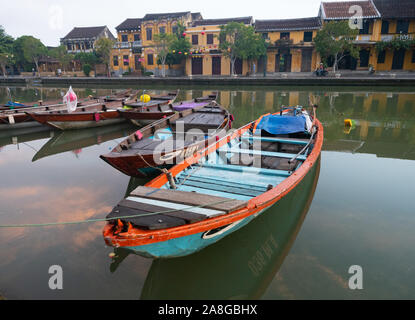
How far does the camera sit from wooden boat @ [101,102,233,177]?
5480 millimetres

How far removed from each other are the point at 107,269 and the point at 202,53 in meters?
34.0

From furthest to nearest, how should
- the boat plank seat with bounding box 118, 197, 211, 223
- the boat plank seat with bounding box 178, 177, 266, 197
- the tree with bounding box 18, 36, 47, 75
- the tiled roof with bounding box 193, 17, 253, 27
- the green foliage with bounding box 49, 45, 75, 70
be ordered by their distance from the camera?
the green foliage with bounding box 49, 45, 75, 70, the tree with bounding box 18, 36, 47, 75, the tiled roof with bounding box 193, 17, 253, 27, the boat plank seat with bounding box 178, 177, 266, 197, the boat plank seat with bounding box 118, 197, 211, 223

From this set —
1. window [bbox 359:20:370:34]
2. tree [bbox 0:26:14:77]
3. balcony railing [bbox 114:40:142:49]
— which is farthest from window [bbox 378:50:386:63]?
tree [bbox 0:26:14:77]

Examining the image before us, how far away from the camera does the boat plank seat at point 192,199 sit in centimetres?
335

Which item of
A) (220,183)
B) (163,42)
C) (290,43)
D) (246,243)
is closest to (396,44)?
(290,43)

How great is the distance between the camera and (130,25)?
126ft

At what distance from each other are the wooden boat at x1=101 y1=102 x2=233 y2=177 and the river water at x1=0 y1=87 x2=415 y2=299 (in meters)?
0.77

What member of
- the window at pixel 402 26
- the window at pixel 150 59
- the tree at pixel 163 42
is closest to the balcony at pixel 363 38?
the window at pixel 402 26

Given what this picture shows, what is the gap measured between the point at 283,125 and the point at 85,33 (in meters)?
45.1

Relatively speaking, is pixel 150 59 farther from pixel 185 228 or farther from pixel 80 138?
pixel 185 228

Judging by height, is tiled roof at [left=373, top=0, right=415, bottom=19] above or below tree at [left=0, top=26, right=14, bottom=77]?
above

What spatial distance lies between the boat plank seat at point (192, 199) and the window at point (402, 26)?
34425mm

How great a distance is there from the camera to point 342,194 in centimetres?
558

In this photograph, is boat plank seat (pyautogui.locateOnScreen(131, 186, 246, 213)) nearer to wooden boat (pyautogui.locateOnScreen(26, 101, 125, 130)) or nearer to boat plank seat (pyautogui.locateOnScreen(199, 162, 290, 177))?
boat plank seat (pyautogui.locateOnScreen(199, 162, 290, 177))
